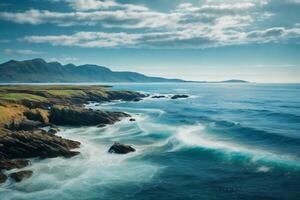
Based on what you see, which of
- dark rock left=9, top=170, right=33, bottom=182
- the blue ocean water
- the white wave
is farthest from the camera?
the white wave

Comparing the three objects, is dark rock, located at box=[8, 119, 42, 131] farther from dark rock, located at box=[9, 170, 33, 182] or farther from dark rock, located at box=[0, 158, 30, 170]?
dark rock, located at box=[9, 170, 33, 182]

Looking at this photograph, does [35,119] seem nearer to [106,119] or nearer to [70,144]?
[106,119]

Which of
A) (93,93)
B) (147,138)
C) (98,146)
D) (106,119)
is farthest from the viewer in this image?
(93,93)

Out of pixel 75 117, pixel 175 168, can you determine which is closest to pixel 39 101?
pixel 75 117

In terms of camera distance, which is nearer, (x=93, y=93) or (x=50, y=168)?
(x=50, y=168)

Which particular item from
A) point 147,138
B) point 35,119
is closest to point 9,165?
point 147,138

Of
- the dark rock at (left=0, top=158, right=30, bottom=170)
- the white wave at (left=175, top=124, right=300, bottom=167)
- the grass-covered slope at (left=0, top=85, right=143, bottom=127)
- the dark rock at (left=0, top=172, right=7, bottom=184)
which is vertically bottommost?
the dark rock at (left=0, top=172, right=7, bottom=184)

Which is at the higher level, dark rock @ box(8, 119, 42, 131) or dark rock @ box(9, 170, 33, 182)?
dark rock @ box(8, 119, 42, 131)

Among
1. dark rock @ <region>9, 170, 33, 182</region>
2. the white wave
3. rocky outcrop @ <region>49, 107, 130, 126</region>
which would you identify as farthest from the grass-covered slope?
the white wave

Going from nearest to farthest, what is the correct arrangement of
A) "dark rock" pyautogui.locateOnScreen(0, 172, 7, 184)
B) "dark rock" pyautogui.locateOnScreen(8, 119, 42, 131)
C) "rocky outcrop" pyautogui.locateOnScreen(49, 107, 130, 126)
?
"dark rock" pyautogui.locateOnScreen(0, 172, 7, 184) → "dark rock" pyautogui.locateOnScreen(8, 119, 42, 131) → "rocky outcrop" pyautogui.locateOnScreen(49, 107, 130, 126)

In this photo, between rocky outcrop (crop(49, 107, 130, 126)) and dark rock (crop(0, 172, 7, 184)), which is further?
rocky outcrop (crop(49, 107, 130, 126))
